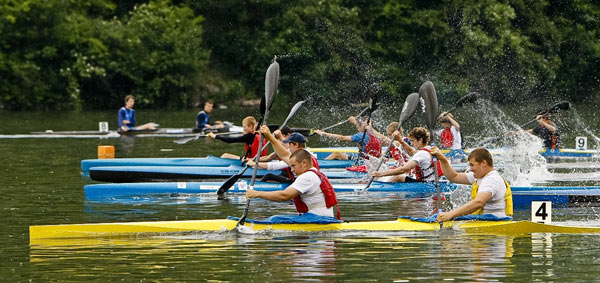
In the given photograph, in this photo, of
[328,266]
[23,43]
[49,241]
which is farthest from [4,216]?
[23,43]

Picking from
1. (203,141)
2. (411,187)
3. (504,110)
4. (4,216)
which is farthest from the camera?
(504,110)

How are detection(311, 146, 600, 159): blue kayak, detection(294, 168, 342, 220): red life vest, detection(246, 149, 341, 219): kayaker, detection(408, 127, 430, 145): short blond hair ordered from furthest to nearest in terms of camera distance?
detection(311, 146, 600, 159): blue kayak, detection(408, 127, 430, 145): short blond hair, detection(294, 168, 342, 220): red life vest, detection(246, 149, 341, 219): kayaker

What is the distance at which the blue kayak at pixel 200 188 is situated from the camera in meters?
16.5

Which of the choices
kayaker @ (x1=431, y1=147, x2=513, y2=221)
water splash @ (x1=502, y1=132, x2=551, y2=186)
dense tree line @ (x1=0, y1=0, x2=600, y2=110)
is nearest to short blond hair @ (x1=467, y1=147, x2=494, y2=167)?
kayaker @ (x1=431, y1=147, x2=513, y2=221)

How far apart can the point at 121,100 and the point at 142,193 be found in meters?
31.2

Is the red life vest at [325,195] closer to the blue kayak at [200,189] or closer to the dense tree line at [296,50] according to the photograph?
the blue kayak at [200,189]

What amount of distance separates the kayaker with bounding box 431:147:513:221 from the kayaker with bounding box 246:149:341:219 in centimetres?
125

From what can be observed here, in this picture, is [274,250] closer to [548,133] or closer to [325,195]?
[325,195]

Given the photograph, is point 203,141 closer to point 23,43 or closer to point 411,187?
point 411,187

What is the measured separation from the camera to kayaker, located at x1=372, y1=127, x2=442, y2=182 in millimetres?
15180

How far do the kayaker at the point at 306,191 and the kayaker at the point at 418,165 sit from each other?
2.73 m

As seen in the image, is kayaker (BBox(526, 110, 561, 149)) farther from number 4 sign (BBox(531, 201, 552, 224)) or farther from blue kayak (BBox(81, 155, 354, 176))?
number 4 sign (BBox(531, 201, 552, 224))

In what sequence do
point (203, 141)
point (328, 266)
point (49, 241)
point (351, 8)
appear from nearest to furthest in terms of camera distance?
point (328, 266), point (49, 241), point (203, 141), point (351, 8)

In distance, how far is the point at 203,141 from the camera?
→ 96.6 ft
